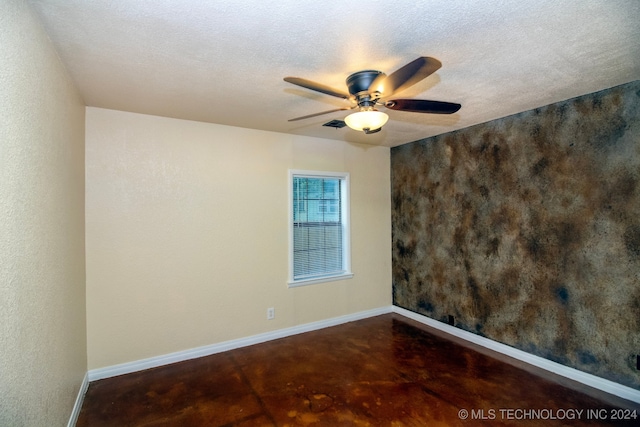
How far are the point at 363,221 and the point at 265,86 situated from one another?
2557 mm

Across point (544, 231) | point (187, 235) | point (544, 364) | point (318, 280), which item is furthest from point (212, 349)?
point (544, 231)

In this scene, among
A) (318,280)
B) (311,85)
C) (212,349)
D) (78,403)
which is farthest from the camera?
(318,280)

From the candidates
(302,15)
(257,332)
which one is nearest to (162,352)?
(257,332)

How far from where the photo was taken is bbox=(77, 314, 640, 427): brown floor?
221cm

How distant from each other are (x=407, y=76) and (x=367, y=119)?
13.8 inches

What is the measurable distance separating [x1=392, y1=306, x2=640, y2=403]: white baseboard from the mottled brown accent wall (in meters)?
0.05

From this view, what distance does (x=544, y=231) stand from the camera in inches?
112

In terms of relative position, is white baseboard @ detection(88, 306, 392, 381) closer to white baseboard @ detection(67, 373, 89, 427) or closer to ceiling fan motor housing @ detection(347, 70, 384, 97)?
white baseboard @ detection(67, 373, 89, 427)

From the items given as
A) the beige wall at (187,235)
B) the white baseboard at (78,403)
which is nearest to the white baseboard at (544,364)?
the beige wall at (187,235)

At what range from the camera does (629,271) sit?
234cm

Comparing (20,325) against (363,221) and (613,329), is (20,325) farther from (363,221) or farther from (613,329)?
(613,329)

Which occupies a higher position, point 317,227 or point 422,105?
point 422,105

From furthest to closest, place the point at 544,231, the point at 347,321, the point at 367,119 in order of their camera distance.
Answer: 1. the point at 347,321
2. the point at 544,231
3. the point at 367,119

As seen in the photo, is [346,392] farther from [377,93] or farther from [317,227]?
[377,93]
